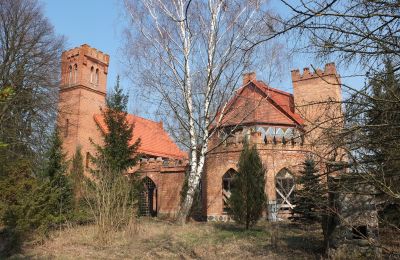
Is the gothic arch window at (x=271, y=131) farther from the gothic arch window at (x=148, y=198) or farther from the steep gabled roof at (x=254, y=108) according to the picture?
the gothic arch window at (x=148, y=198)

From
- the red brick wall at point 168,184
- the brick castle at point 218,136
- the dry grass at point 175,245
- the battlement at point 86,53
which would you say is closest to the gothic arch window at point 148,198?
the brick castle at point 218,136

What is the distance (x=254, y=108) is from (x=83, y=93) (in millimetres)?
17740

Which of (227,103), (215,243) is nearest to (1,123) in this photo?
(227,103)

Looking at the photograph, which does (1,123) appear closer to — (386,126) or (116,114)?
(116,114)

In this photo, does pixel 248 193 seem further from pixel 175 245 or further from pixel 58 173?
pixel 58 173

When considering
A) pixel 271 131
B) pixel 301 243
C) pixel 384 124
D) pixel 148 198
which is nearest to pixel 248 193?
pixel 301 243

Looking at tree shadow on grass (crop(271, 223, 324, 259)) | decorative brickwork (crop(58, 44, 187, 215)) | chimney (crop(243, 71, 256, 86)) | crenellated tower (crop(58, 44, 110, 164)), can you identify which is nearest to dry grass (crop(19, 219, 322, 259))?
tree shadow on grass (crop(271, 223, 324, 259))

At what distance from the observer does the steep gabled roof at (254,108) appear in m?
16.9

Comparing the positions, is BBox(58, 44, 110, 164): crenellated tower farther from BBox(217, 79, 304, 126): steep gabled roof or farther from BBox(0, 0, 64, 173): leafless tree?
BBox(217, 79, 304, 126): steep gabled roof

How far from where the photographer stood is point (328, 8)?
2.85m

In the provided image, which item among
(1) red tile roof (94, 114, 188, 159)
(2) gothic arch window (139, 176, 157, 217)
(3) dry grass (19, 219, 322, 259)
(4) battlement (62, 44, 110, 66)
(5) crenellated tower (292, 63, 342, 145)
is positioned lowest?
(3) dry grass (19, 219, 322, 259)

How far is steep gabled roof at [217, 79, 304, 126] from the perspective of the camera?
16.9 m

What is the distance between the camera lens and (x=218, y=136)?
64.3ft

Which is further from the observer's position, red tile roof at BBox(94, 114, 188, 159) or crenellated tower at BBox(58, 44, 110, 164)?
red tile roof at BBox(94, 114, 188, 159)
